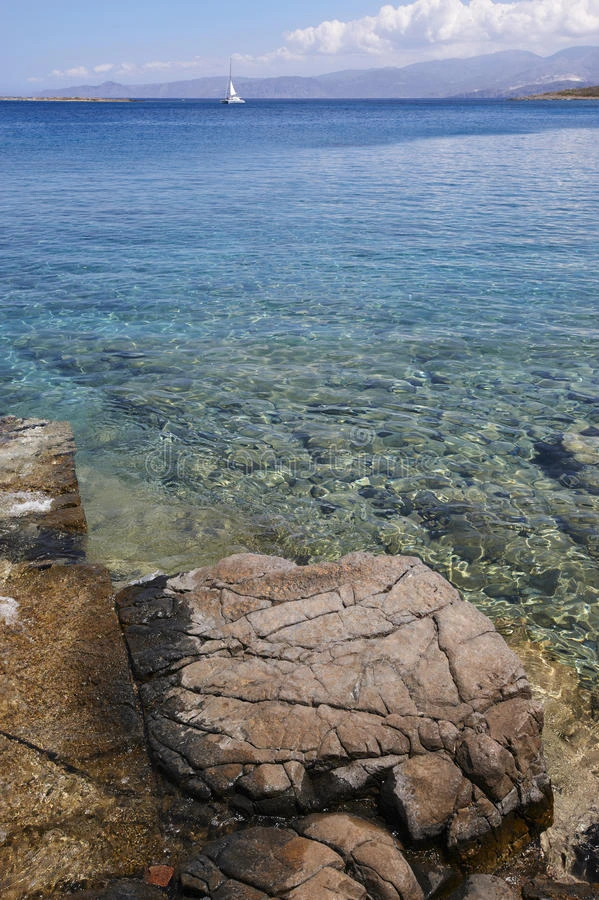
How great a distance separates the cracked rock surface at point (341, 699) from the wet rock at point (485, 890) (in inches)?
9.3

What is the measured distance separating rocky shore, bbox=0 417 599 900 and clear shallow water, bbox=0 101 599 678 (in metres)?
1.47

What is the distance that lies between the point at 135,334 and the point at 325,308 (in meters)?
3.93

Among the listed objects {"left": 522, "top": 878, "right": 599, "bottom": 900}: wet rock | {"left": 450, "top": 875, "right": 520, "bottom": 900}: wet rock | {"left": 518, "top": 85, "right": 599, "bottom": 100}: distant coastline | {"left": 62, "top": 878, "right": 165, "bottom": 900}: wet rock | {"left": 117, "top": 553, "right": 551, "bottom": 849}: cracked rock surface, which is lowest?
{"left": 522, "top": 878, "right": 599, "bottom": 900}: wet rock

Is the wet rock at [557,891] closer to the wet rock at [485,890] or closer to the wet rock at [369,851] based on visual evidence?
the wet rock at [485,890]

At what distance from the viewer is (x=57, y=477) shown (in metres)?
7.54

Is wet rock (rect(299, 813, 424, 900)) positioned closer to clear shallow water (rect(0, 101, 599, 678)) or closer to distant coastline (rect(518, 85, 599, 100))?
clear shallow water (rect(0, 101, 599, 678))

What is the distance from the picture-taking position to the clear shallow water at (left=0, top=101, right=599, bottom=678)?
289 inches

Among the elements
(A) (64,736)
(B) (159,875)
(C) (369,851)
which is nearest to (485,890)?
(C) (369,851)

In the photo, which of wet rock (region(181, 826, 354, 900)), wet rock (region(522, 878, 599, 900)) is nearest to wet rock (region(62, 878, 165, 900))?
wet rock (region(181, 826, 354, 900))

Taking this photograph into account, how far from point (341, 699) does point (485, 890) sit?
4.26ft

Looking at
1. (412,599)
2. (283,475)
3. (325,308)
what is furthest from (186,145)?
(412,599)

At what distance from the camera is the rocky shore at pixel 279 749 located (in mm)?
3750

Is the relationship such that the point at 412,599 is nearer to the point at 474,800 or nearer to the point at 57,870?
the point at 474,800

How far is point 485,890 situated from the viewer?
372 centimetres
